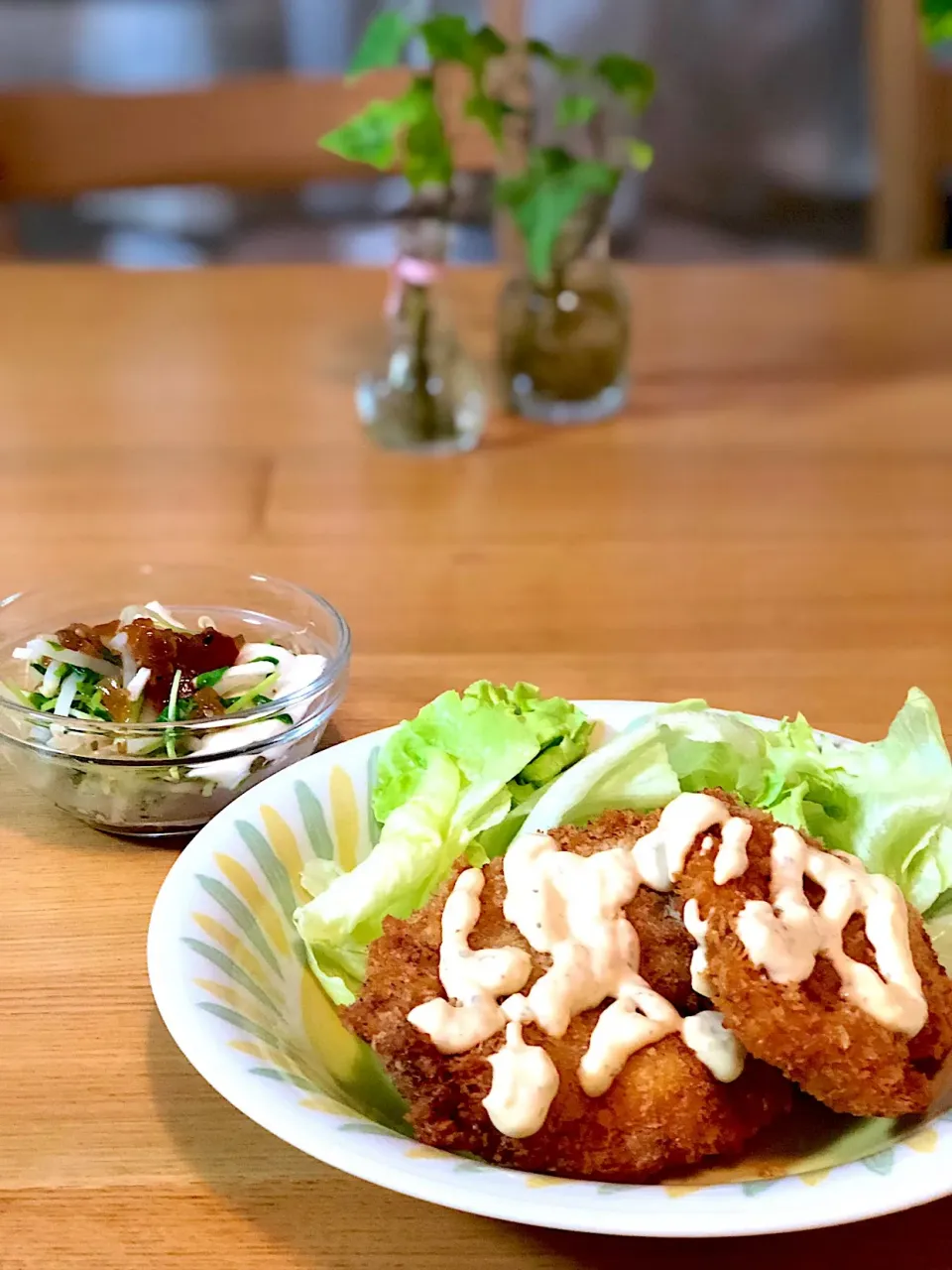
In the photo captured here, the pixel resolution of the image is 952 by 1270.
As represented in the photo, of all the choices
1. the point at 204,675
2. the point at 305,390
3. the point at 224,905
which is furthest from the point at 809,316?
the point at 224,905

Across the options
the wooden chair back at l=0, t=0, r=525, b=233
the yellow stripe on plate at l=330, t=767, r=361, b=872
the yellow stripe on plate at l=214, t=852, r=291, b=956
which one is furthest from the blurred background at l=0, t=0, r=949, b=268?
the yellow stripe on plate at l=214, t=852, r=291, b=956

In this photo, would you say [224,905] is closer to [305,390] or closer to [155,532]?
[155,532]

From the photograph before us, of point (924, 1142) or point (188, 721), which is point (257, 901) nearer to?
point (188, 721)

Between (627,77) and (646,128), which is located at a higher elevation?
(627,77)

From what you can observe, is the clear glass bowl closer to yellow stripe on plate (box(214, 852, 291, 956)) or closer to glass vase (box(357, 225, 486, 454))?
yellow stripe on plate (box(214, 852, 291, 956))

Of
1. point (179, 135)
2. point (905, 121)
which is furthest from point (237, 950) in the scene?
point (905, 121)

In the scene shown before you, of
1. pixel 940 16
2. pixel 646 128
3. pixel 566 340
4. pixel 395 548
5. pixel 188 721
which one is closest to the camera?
pixel 188 721
